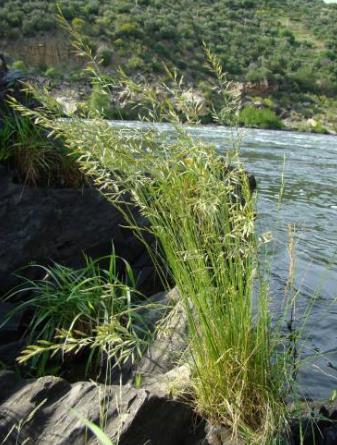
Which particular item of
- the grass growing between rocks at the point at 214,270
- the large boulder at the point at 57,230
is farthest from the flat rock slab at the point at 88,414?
the large boulder at the point at 57,230

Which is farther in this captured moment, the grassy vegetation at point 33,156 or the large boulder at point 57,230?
the grassy vegetation at point 33,156

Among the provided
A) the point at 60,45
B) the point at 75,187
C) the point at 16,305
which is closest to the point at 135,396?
the point at 16,305

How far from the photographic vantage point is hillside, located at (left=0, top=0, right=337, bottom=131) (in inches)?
1877

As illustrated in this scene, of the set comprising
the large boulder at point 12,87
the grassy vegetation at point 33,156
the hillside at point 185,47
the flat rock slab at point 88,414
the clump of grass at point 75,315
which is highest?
the large boulder at point 12,87

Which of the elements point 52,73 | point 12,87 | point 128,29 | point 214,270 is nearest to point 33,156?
point 12,87

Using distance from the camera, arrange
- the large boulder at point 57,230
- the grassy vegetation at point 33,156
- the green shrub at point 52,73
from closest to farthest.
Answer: the large boulder at point 57,230, the grassy vegetation at point 33,156, the green shrub at point 52,73

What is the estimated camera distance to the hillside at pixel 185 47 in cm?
4769

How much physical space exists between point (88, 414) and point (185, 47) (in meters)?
53.7

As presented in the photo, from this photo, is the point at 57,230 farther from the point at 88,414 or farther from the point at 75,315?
the point at 88,414

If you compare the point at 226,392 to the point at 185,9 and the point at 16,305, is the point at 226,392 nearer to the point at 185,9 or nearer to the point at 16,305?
the point at 16,305

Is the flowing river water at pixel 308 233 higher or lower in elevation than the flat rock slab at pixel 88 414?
lower

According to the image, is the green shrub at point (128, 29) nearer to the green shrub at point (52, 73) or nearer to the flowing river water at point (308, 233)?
the green shrub at point (52, 73)

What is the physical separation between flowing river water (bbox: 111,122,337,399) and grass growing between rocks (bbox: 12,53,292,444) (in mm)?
179

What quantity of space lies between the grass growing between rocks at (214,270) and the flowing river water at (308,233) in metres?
0.18
